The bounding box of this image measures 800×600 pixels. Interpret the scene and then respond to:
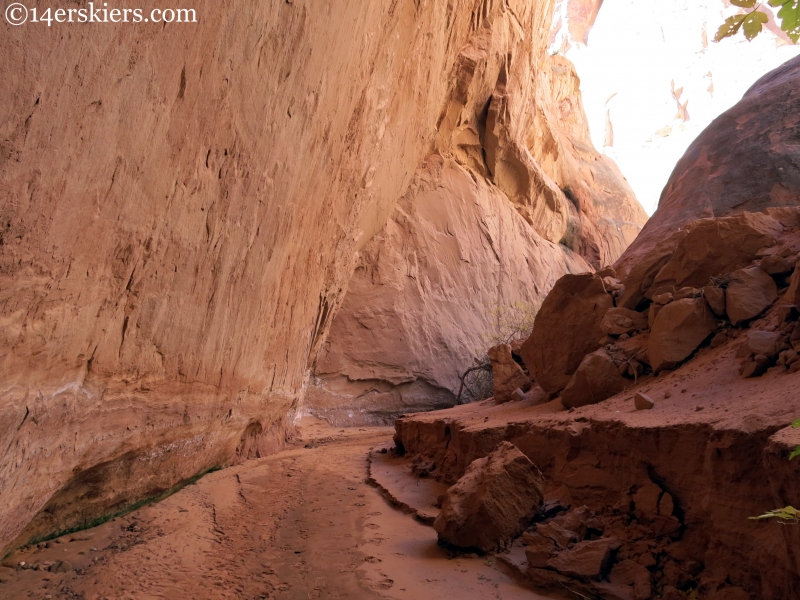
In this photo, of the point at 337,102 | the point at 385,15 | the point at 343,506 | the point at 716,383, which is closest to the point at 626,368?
the point at 716,383

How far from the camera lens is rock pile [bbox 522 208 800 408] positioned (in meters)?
4.11

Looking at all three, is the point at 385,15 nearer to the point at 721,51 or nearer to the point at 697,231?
the point at 697,231

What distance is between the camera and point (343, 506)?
474cm

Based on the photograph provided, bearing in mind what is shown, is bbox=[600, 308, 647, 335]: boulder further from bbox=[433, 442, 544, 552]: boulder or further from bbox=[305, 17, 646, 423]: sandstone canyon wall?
bbox=[305, 17, 646, 423]: sandstone canyon wall

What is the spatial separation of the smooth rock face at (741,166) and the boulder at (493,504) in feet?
9.38

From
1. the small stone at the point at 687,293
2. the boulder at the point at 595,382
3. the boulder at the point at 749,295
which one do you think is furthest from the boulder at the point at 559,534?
the small stone at the point at 687,293

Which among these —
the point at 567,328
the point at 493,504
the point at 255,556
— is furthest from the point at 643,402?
the point at 255,556

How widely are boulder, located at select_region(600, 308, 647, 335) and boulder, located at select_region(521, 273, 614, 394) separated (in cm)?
12

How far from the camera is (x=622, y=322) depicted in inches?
199

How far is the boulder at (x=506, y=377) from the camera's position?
21.3 ft

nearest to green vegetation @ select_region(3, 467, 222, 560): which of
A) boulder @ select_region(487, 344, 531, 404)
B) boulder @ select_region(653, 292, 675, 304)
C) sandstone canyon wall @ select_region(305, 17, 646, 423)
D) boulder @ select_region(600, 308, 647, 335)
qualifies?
boulder @ select_region(487, 344, 531, 404)

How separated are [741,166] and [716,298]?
8.55 feet

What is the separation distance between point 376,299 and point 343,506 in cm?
808

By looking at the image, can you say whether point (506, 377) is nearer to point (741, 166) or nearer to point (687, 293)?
point (687, 293)
